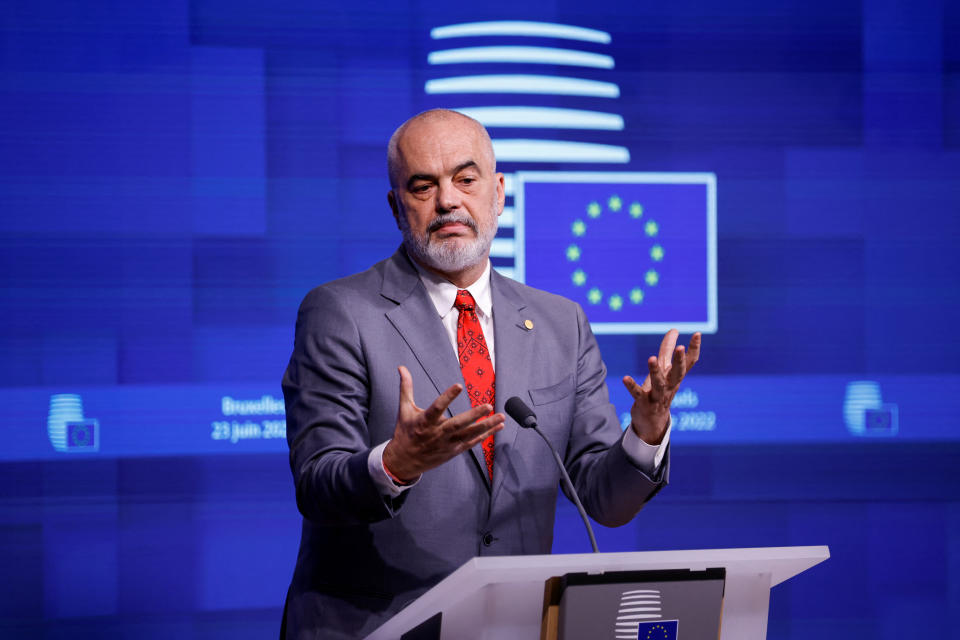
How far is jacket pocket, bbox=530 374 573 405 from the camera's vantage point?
6.42 feet

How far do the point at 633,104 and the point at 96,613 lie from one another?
2.83 m

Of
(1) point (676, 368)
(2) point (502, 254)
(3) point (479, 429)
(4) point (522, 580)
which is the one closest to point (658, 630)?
(4) point (522, 580)

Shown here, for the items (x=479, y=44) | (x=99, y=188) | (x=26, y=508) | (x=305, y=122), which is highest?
(x=479, y=44)

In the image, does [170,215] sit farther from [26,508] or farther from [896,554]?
[896,554]

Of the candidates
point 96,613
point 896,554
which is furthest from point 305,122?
point 896,554

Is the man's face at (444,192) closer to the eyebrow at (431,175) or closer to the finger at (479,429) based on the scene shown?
the eyebrow at (431,175)

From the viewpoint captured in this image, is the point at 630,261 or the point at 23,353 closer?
the point at 23,353

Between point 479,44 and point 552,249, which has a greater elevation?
point 479,44

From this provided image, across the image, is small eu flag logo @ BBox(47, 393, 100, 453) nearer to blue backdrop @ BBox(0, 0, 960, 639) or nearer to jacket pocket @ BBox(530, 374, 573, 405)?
blue backdrop @ BBox(0, 0, 960, 639)

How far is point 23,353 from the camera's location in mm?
3277

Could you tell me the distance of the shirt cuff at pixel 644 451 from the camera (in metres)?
1.71

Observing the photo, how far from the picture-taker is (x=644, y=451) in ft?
5.64

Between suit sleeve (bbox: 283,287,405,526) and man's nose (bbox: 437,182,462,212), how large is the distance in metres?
0.31

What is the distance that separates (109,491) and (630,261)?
2.16 meters
